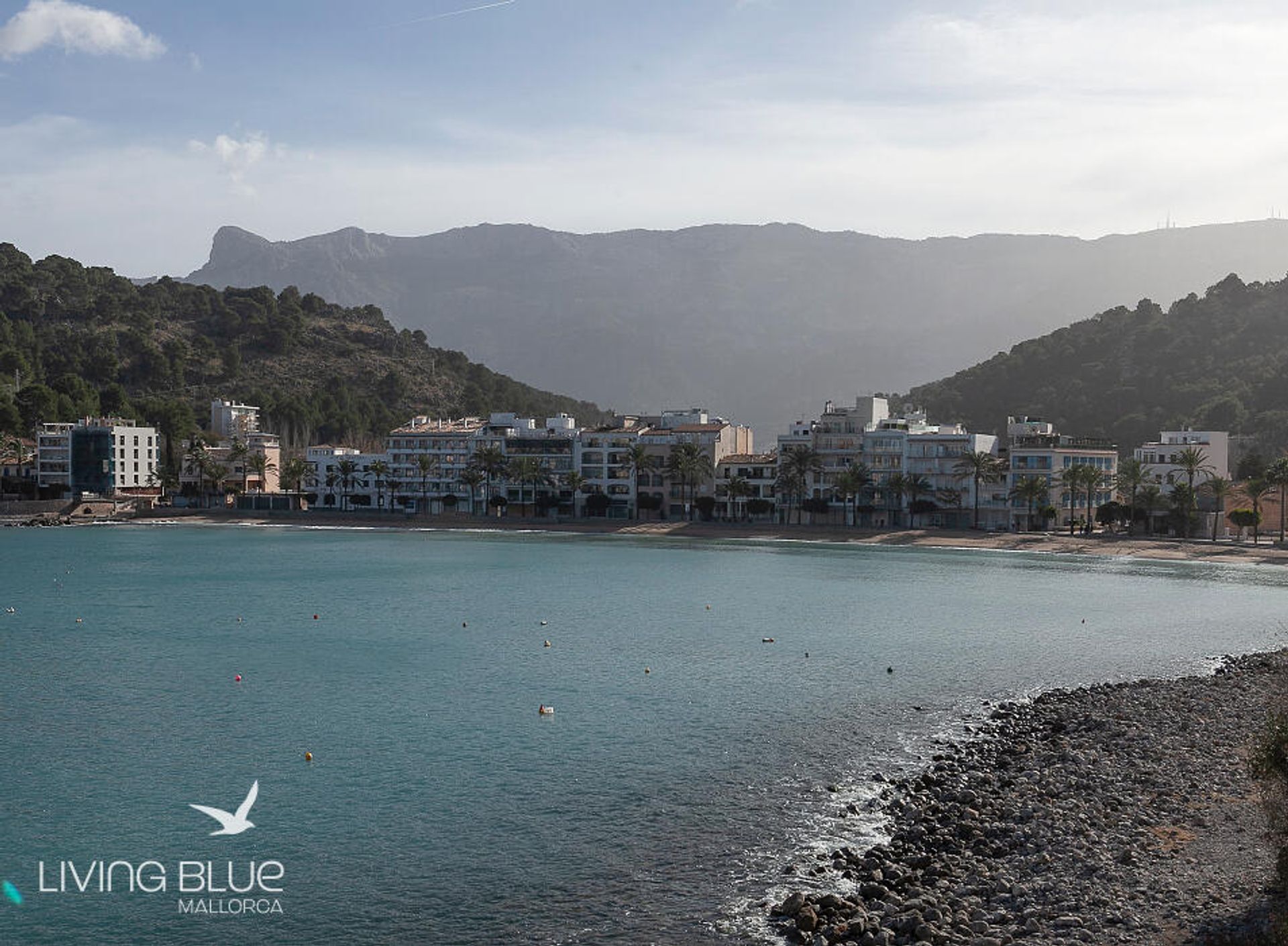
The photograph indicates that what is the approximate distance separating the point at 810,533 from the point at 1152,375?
57449 millimetres

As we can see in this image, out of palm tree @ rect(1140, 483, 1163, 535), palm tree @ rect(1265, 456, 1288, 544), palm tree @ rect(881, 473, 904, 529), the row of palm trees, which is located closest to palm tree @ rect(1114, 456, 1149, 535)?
the row of palm trees

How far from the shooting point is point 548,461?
381ft

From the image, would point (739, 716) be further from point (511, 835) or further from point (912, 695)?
point (511, 835)

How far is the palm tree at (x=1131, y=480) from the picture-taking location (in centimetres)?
9025

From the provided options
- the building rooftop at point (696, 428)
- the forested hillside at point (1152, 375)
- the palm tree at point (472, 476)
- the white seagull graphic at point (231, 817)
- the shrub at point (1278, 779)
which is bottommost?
the white seagull graphic at point (231, 817)

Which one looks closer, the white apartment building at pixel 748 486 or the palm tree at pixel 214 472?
the white apartment building at pixel 748 486

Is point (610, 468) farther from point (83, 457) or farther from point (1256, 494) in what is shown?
point (1256, 494)

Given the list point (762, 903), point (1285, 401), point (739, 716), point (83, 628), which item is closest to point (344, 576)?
point (83, 628)

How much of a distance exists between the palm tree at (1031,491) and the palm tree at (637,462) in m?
34.4

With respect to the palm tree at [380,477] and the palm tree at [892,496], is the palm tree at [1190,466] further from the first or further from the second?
the palm tree at [380,477]

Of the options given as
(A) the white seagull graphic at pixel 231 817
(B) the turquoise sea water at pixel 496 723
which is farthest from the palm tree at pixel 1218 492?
(A) the white seagull graphic at pixel 231 817

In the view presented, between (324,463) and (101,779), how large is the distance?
10332 cm

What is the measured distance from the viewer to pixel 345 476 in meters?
121

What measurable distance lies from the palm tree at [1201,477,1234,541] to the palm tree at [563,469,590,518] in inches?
2274
